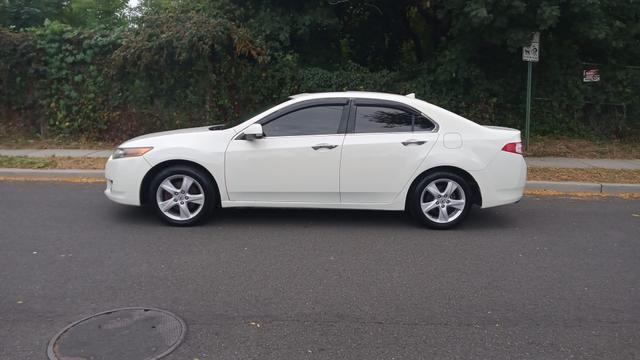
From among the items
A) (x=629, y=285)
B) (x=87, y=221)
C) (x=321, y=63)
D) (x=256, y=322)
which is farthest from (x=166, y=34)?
(x=629, y=285)

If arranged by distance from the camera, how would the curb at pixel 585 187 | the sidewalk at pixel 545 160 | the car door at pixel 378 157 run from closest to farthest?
the car door at pixel 378 157 < the curb at pixel 585 187 < the sidewalk at pixel 545 160

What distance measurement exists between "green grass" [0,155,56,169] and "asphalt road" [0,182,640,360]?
264 centimetres

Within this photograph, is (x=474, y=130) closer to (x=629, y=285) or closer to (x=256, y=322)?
(x=629, y=285)

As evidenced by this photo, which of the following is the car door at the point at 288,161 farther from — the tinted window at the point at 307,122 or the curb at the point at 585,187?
the curb at the point at 585,187

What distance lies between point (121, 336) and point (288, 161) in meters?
2.96

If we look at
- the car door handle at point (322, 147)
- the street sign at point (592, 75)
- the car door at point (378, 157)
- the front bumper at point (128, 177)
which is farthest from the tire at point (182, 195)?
the street sign at point (592, 75)

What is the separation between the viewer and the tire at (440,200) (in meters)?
6.30

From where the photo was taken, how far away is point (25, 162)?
986cm

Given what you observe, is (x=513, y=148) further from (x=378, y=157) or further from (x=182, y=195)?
(x=182, y=195)

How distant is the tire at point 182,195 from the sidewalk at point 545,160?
511 centimetres

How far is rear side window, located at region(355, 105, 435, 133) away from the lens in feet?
21.0

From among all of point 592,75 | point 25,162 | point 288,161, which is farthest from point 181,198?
point 592,75

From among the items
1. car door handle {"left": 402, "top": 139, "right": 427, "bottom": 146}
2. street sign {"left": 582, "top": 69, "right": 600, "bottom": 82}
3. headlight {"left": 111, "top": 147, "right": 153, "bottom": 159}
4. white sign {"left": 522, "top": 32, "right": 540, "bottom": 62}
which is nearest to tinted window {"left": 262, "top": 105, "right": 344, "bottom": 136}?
car door handle {"left": 402, "top": 139, "right": 427, "bottom": 146}

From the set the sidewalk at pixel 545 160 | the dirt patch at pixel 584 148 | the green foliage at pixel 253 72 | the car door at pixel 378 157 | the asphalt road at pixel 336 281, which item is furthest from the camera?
the green foliage at pixel 253 72
